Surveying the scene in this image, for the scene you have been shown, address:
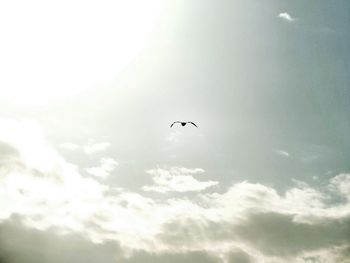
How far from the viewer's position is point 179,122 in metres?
57.4

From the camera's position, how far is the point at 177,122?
56688mm

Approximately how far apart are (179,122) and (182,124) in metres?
1.10

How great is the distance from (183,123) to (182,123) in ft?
2.17

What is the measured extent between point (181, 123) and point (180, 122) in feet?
1.31

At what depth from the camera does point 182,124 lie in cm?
5812

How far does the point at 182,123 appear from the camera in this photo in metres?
57.7

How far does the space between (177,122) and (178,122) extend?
444 millimetres

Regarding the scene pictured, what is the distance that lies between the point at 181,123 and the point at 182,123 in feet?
1.53

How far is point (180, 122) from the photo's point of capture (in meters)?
57.9

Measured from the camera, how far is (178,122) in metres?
57.1

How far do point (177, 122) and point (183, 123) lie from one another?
4.87 ft

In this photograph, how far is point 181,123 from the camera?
58125 mm

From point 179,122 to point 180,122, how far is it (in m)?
0.53

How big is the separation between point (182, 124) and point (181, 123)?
337mm
